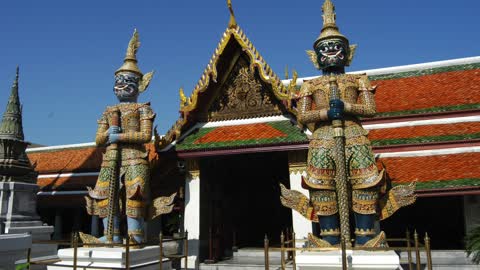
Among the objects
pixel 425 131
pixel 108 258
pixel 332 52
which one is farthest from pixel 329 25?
pixel 108 258

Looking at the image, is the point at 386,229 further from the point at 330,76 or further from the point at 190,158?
the point at 330,76

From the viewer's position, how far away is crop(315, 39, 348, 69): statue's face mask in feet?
21.7

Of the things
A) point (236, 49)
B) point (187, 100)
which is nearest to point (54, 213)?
point (187, 100)

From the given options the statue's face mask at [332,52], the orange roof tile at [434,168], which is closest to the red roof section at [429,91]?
Result: the orange roof tile at [434,168]

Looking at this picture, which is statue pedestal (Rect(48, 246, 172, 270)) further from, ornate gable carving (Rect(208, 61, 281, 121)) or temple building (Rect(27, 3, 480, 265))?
ornate gable carving (Rect(208, 61, 281, 121))

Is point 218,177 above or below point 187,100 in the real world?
below

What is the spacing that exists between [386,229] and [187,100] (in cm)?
776

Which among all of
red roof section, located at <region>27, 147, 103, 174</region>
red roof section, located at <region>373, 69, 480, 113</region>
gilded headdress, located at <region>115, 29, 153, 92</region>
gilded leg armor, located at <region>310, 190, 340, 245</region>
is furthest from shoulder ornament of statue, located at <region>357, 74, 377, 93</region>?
red roof section, located at <region>27, 147, 103, 174</region>

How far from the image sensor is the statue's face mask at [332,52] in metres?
6.61

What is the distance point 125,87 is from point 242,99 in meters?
3.07

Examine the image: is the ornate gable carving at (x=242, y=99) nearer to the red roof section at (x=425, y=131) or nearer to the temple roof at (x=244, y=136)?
the temple roof at (x=244, y=136)

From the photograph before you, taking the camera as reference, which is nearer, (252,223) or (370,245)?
(370,245)

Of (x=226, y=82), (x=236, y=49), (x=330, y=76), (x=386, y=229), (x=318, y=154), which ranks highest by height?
(x=236, y=49)

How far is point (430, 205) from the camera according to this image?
1227 centimetres
